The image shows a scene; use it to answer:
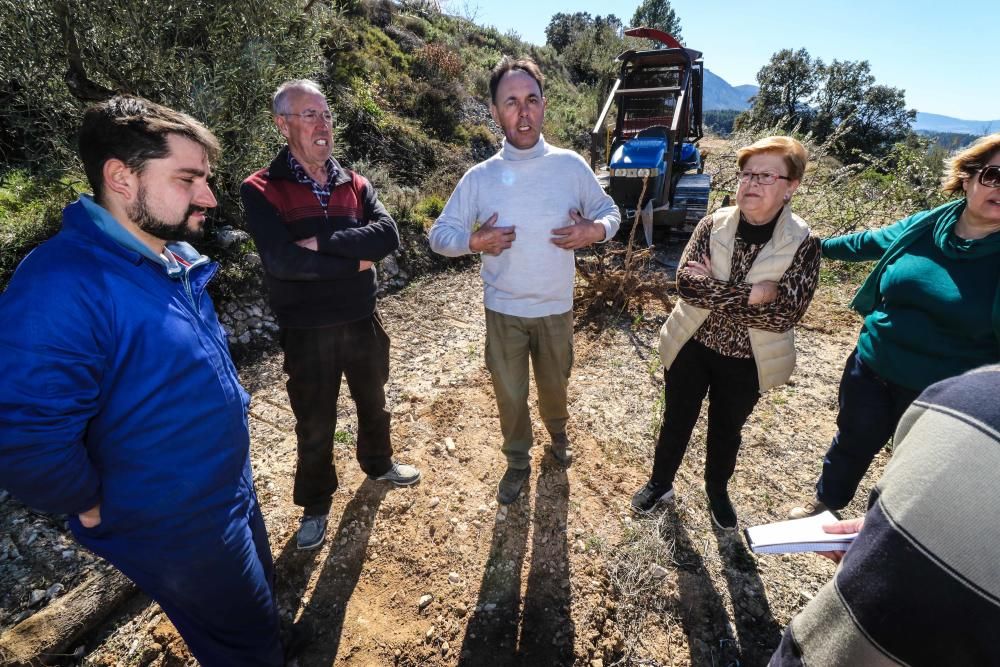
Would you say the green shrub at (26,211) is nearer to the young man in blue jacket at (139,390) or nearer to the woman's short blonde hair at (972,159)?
the young man in blue jacket at (139,390)

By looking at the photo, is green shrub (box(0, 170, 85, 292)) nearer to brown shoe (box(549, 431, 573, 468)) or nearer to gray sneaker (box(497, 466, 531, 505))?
gray sneaker (box(497, 466, 531, 505))

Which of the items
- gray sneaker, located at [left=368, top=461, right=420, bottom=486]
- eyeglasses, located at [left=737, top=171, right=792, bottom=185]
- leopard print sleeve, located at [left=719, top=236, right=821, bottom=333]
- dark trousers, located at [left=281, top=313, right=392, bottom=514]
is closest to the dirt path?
gray sneaker, located at [left=368, top=461, right=420, bottom=486]

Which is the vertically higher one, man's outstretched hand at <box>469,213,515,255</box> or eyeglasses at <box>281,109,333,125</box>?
eyeglasses at <box>281,109,333,125</box>

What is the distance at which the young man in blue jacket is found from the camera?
1.14m

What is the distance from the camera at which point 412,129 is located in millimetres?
10328

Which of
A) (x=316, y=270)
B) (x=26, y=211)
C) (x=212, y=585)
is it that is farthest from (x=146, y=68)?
(x=212, y=585)

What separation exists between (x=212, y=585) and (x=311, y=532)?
1.15 m

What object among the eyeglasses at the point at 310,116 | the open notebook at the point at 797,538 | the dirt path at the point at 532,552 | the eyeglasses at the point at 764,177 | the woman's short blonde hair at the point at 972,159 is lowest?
the dirt path at the point at 532,552

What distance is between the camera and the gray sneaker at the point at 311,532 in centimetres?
257

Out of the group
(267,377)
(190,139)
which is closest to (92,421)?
(190,139)

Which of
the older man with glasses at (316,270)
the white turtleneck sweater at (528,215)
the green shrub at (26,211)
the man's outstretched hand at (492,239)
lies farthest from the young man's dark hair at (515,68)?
the green shrub at (26,211)

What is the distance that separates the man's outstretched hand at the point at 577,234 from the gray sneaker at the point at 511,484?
1.50 meters

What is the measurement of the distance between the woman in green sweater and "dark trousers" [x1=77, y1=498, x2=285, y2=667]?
9.11ft

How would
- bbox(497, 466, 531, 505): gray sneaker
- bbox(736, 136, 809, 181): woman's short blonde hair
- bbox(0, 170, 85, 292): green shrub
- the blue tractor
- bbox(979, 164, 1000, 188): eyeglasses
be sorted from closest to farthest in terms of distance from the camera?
bbox(979, 164, 1000, 188): eyeglasses < bbox(736, 136, 809, 181): woman's short blonde hair < bbox(497, 466, 531, 505): gray sneaker < bbox(0, 170, 85, 292): green shrub < the blue tractor
